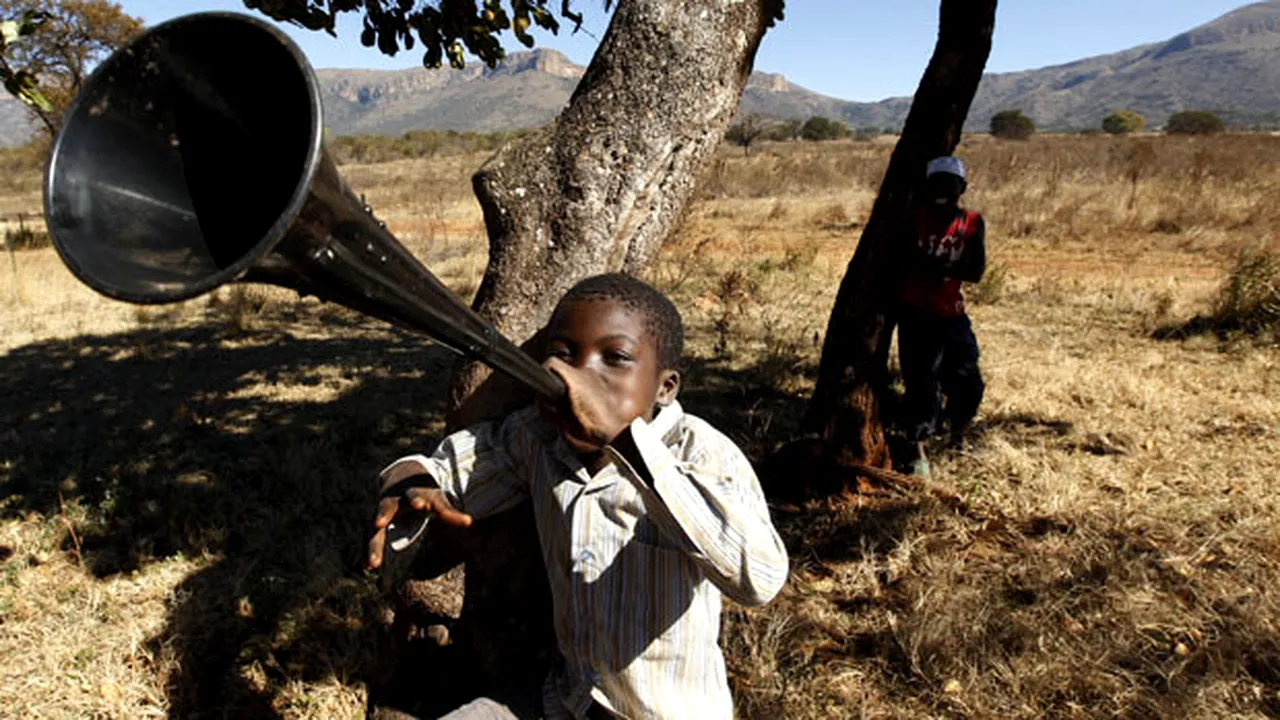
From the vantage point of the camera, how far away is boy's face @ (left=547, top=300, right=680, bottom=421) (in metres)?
1.35

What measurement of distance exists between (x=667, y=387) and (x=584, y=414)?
0.36 metres

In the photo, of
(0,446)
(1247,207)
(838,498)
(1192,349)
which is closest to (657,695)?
(838,498)

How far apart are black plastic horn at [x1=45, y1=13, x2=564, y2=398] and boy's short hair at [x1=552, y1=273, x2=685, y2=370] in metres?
0.31

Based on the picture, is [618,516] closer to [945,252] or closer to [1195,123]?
[945,252]

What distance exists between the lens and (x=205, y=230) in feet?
3.71

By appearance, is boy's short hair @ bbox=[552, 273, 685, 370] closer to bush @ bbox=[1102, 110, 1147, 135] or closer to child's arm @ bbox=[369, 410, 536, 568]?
child's arm @ bbox=[369, 410, 536, 568]

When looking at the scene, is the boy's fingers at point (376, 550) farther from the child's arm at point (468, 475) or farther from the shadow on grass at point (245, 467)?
the shadow on grass at point (245, 467)

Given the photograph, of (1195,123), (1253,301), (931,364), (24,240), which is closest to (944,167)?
(931,364)

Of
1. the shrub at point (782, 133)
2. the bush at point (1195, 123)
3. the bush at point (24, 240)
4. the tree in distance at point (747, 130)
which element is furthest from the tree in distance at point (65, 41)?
the bush at point (1195, 123)

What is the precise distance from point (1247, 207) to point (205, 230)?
1505cm

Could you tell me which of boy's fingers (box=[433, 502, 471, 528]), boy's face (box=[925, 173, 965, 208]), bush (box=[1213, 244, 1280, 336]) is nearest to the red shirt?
boy's face (box=[925, 173, 965, 208])

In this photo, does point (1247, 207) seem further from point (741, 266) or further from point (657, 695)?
point (657, 695)

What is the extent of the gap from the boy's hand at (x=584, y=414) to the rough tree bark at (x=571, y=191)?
0.58m

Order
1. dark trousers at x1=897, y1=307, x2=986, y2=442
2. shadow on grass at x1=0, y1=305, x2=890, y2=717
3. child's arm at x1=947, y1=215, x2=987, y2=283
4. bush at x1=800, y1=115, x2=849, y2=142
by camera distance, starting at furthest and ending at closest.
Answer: bush at x1=800, y1=115, x2=849, y2=142, dark trousers at x1=897, y1=307, x2=986, y2=442, child's arm at x1=947, y1=215, x2=987, y2=283, shadow on grass at x1=0, y1=305, x2=890, y2=717
